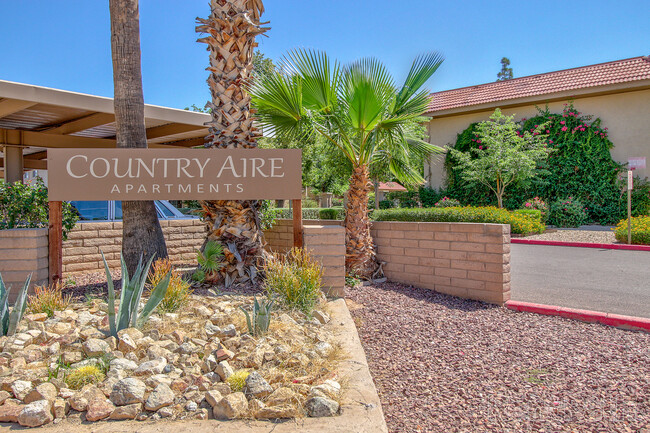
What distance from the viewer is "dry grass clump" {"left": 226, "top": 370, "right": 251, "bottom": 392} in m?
2.73

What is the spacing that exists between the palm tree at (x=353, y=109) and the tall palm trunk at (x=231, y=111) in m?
0.35

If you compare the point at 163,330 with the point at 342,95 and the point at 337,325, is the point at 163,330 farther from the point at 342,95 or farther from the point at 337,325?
the point at 342,95

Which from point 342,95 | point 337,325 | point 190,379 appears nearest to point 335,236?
point 337,325

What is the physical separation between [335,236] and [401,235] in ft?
5.36

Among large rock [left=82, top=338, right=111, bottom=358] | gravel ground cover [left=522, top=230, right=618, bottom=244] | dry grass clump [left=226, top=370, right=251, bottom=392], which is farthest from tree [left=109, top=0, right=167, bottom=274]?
gravel ground cover [left=522, top=230, right=618, bottom=244]

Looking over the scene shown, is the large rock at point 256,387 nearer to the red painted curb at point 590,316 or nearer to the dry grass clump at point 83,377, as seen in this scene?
the dry grass clump at point 83,377

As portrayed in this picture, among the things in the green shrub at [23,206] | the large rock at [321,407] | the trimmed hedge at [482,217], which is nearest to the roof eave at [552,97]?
the trimmed hedge at [482,217]

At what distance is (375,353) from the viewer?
4.02 metres

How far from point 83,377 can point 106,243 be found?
16.7 feet

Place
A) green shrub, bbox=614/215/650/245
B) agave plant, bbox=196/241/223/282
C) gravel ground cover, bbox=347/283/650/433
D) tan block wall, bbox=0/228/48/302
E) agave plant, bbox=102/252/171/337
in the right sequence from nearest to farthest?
gravel ground cover, bbox=347/283/650/433 < agave plant, bbox=102/252/171/337 < tan block wall, bbox=0/228/48/302 < agave plant, bbox=196/241/223/282 < green shrub, bbox=614/215/650/245

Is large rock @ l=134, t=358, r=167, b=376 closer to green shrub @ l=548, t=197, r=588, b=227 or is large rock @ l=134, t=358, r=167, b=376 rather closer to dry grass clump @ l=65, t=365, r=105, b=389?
dry grass clump @ l=65, t=365, r=105, b=389

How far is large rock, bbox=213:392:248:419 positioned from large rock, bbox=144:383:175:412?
29 centimetres

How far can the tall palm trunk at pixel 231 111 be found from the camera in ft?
18.6

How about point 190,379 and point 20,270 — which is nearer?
point 190,379
